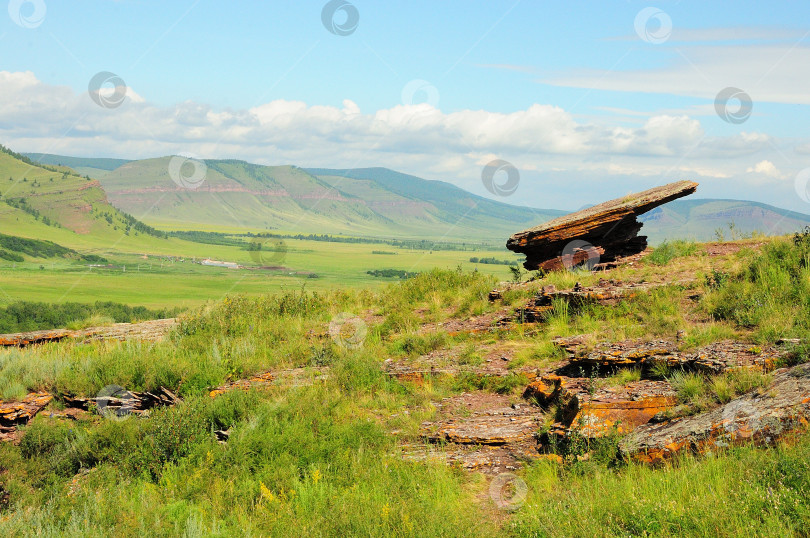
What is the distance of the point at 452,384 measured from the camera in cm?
1041

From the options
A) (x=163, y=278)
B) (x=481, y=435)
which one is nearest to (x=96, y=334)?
(x=481, y=435)

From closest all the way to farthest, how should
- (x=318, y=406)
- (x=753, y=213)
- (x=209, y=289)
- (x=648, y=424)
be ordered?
1. (x=648, y=424)
2. (x=318, y=406)
3. (x=209, y=289)
4. (x=753, y=213)

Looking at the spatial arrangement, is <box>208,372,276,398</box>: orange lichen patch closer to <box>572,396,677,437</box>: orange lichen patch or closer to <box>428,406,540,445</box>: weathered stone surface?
<box>428,406,540,445</box>: weathered stone surface

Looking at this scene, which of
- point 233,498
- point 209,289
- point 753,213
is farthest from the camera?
point 753,213

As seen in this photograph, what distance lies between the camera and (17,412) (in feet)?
30.4

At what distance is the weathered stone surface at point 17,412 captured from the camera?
8.98 m

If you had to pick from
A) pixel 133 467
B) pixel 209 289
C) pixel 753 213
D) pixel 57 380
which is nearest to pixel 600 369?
pixel 133 467

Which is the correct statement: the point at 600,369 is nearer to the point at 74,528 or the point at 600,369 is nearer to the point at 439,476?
the point at 439,476

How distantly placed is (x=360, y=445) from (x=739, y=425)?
198 inches

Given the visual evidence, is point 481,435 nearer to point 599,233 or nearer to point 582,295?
point 582,295

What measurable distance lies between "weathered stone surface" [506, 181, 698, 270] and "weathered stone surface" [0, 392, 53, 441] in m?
12.9

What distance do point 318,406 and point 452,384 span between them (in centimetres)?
280

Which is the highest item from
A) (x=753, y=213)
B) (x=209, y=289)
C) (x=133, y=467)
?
(x=753, y=213)

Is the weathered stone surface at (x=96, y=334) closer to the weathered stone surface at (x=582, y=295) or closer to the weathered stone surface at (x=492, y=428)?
the weathered stone surface at (x=492, y=428)
